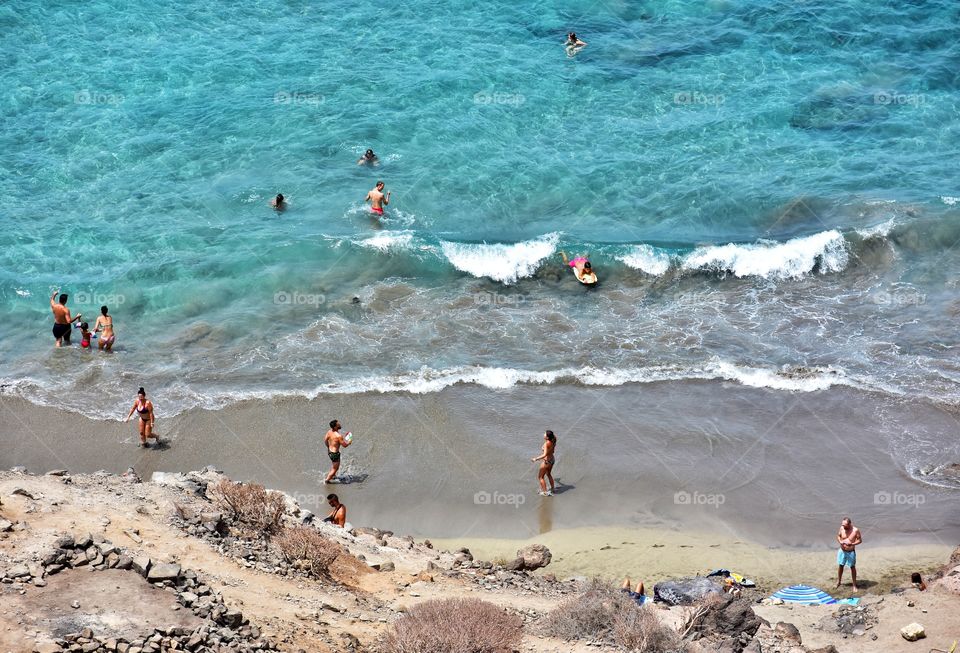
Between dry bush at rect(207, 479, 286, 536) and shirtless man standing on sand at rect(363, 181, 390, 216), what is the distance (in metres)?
12.9

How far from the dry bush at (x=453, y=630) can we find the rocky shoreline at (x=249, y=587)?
0.41 metres

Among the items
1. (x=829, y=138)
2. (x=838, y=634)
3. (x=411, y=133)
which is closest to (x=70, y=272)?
(x=411, y=133)

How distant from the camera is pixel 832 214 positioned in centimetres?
2631

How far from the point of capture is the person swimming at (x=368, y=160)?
27609 mm

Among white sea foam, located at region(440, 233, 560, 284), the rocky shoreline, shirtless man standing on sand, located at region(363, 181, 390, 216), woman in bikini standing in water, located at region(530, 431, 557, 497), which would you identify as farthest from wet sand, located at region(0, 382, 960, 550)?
shirtless man standing on sand, located at region(363, 181, 390, 216)

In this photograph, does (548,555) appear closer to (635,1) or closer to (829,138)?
(829,138)

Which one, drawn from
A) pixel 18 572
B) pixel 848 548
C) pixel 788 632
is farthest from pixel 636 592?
pixel 18 572

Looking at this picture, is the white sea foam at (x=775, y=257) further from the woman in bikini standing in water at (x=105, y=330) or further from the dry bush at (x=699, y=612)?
the woman in bikini standing in water at (x=105, y=330)

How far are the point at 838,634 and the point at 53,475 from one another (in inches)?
452

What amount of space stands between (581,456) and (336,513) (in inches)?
188

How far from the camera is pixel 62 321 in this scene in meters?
20.9

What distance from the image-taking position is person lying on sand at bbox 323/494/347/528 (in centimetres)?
1575

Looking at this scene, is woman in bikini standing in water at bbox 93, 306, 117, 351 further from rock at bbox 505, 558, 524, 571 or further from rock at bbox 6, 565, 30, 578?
rock at bbox 6, 565, 30, 578

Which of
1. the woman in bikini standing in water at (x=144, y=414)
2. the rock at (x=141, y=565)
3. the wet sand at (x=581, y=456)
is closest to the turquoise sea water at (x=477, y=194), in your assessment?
the wet sand at (x=581, y=456)
